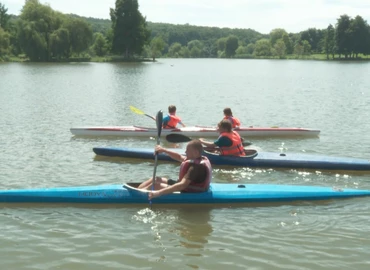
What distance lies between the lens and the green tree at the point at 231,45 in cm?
17762

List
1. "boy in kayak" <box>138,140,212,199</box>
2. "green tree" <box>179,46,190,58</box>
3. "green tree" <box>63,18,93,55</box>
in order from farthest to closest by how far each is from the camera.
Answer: "green tree" <box>179,46,190,58</box> < "green tree" <box>63,18,93,55</box> < "boy in kayak" <box>138,140,212,199</box>

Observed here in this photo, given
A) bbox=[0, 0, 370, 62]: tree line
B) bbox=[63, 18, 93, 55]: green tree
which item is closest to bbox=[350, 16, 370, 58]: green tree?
bbox=[0, 0, 370, 62]: tree line

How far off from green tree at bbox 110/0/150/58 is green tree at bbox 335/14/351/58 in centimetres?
4574

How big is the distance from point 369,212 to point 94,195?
4781 mm

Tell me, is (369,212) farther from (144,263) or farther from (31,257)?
(31,257)

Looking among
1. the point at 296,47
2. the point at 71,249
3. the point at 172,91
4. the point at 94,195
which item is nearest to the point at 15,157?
the point at 94,195

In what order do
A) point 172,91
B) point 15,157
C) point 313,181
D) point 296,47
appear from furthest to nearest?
point 296,47 → point 172,91 → point 15,157 → point 313,181

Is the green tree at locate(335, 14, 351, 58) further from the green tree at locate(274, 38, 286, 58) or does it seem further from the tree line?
the green tree at locate(274, 38, 286, 58)

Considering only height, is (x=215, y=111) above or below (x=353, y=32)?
below

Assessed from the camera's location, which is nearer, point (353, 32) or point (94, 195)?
point (94, 195)

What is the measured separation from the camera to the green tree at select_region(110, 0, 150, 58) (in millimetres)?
85750

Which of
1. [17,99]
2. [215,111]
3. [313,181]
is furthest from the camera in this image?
[17,99]

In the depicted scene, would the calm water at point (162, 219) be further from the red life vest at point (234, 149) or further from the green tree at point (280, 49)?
the green tree at point (280, 49)

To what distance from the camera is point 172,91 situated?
3581cm
